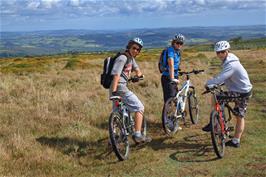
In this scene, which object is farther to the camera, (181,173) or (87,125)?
(87,125)

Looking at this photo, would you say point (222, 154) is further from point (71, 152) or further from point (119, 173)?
point (71, 152)

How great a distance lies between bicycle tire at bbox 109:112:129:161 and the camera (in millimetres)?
6301

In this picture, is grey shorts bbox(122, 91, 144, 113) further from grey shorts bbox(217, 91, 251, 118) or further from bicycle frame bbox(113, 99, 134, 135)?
grey shorts bbox(217, 91, 251, 118)

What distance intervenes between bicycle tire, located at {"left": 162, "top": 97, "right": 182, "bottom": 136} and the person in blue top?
29 cm

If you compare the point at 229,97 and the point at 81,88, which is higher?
the point at 229,97

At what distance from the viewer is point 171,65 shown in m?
7.95

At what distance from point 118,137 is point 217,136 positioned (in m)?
1.72

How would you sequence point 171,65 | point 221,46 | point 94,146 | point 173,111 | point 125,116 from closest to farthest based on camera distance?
point 221,46 → point 125,116 → point 94,146 → point 171,65 → point 173,111

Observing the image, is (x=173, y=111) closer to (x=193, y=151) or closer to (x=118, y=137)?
(x=193, y=151)

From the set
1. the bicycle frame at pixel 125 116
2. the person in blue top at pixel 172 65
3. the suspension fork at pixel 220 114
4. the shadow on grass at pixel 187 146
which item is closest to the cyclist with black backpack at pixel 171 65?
the person in blue top at pixel 172 65

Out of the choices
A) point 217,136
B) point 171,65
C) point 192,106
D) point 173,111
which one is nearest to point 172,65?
point 171,65

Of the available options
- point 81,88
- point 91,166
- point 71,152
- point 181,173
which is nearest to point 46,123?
point 71,152

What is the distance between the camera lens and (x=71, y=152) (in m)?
6.99

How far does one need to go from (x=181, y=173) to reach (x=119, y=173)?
3.18 feet
